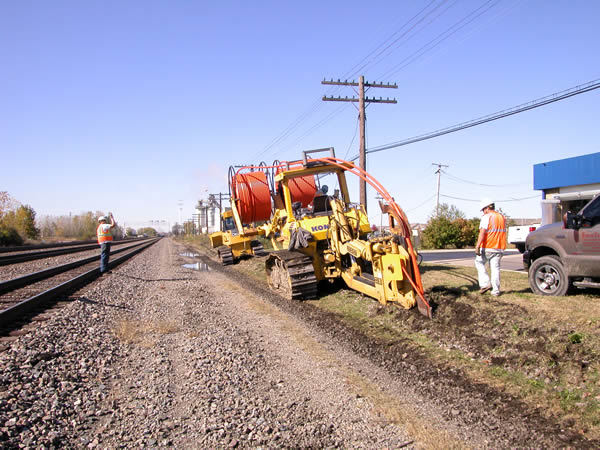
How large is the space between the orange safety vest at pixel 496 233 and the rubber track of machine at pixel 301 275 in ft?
12.6

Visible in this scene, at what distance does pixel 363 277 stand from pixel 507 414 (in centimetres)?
519

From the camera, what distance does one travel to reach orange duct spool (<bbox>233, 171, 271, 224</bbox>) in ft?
46.9

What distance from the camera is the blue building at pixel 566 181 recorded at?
2189cm

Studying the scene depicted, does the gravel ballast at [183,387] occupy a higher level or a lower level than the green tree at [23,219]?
lower

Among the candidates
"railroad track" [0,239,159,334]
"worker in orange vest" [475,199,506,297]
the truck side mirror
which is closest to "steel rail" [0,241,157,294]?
"railroad track" [0,239,159,334]

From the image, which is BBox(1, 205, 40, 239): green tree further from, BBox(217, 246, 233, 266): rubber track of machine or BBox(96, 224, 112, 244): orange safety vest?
BBox(96, 224, 112, 244): orange safety vest

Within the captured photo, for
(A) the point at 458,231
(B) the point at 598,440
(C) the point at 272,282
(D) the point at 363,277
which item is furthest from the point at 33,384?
(A) the point at 458,231

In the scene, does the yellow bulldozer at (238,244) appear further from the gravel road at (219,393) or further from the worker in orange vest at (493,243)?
the worker in orange vest at (493,243)

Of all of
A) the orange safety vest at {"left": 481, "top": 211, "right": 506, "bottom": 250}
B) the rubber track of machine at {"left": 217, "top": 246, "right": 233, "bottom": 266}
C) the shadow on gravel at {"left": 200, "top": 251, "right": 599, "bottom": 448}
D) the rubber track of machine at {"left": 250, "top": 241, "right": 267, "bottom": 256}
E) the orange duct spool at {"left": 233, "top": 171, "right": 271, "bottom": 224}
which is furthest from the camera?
the rubber track of machine at {"left": 217, "top": 246, "right": 233, "bottom": 266}

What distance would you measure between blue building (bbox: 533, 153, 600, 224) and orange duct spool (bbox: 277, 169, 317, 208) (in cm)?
1425

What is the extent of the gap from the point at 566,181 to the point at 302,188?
69.4 feet


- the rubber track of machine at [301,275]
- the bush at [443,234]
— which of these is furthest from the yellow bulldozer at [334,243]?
the bush at [443,234]

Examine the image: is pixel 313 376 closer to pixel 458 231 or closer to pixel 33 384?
pixel 33 384

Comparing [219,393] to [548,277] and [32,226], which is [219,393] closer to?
[548,277]
